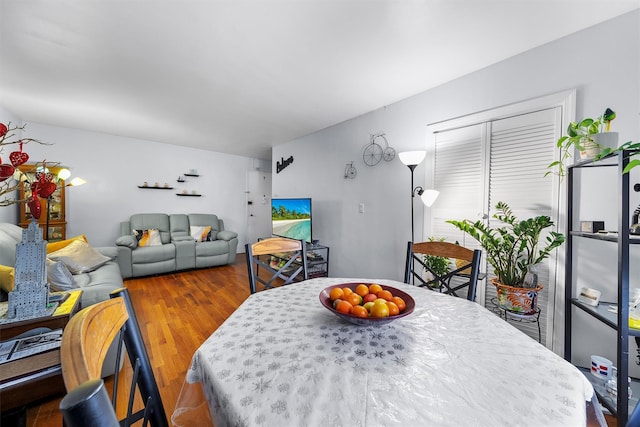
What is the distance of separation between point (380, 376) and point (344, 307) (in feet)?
0.83

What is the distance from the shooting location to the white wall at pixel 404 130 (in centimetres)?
152

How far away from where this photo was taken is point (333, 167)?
355 cm

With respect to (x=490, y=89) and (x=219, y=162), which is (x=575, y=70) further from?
(x=219, y=162)

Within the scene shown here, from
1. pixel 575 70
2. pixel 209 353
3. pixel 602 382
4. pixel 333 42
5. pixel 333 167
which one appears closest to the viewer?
pixel 209 353

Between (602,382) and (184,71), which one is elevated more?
(184,71)

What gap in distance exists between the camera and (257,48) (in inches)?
72.9

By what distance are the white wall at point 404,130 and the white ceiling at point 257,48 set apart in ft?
0.37

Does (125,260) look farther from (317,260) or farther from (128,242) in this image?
(317,260)

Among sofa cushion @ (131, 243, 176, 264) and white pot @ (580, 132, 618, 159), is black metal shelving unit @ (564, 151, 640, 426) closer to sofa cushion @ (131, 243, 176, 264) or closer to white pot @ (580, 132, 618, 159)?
white pot @ (580, 132, 618, 159)

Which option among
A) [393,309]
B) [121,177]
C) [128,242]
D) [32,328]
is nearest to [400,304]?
[393,309]

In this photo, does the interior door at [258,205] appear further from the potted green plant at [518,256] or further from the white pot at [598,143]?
the white pot at [598,143]

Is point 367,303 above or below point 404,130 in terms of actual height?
below

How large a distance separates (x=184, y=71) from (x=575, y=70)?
2.94 metres

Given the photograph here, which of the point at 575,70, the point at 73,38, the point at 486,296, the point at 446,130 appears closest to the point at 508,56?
the point at 575,70
